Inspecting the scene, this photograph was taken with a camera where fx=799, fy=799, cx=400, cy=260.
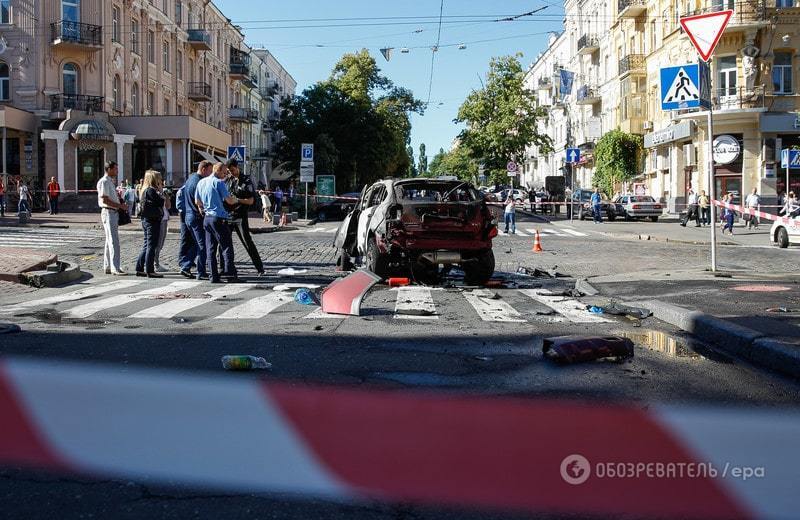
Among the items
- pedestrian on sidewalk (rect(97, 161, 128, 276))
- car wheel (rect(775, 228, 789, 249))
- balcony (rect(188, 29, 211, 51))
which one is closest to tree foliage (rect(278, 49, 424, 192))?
balcony (rect(188, 29, 211, 51))

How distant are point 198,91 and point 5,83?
1905cm

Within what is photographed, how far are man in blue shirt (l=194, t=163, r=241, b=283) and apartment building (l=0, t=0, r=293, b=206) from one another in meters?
28.3

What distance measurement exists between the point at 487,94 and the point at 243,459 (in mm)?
50973

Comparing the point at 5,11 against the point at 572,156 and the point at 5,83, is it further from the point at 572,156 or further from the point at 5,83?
the point at 572,156

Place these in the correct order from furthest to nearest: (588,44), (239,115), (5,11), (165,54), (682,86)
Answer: (239,115) → (588,44) → (165,54) → (5,11) → (682,86)

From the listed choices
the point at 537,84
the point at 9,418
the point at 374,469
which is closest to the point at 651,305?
the point at 374,469

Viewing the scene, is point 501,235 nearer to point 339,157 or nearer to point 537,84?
point 339,157

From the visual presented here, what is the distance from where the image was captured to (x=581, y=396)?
486cm

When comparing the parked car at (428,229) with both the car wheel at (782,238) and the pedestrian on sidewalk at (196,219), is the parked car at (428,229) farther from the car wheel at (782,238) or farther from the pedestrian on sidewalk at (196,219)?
the car wheel at (782,238)

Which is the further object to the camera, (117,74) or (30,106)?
(117,74)

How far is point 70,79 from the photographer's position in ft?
134

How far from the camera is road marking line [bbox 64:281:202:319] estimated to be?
8.79m

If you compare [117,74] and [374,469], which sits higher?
[117,74]

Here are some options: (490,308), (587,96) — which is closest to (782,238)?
(490,308)
